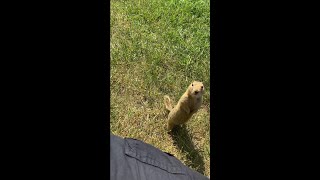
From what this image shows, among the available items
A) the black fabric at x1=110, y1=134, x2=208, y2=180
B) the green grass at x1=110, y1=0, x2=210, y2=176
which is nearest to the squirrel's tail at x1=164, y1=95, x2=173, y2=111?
the green grass at x1=110, y1=0, x2=210, y2=176

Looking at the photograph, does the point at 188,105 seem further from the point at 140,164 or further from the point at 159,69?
the point at 140,164

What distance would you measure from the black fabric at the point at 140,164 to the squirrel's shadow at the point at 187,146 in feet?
2.81

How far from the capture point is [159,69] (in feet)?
8.41

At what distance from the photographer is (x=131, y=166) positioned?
1.15 meters

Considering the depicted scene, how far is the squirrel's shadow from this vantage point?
2.14 m

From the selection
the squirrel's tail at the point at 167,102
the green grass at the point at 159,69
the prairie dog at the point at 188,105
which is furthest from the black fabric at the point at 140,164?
the squirrel's tail at the point at 167,102

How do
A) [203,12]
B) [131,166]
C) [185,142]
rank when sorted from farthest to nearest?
1. [203,12]
2. [185,142]
3. [131,166]

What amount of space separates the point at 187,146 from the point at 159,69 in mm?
548

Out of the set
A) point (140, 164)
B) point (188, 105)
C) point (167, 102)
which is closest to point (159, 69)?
point (167, 102)

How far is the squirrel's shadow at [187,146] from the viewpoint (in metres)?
2.14
